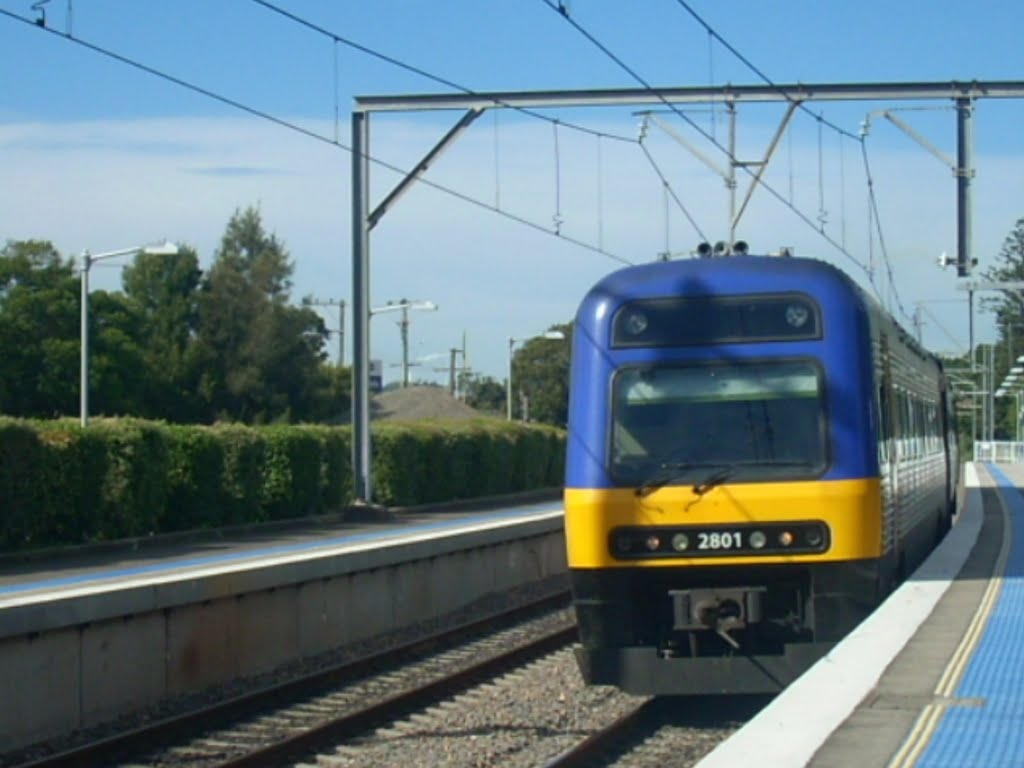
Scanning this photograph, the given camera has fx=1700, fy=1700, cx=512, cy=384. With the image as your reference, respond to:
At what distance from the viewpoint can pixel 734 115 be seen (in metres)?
25.7

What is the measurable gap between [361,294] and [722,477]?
22.3 meters

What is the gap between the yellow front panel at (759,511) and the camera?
1150cm

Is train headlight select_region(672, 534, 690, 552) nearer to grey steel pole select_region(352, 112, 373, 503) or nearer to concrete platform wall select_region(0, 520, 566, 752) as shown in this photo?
concrete platform wall select_region(0, 520, 566, 752)

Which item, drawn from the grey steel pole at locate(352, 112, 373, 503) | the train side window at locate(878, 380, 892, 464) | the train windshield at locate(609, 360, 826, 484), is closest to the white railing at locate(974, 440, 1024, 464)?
the grey steel pole at locate(352, 112, 373, 503)

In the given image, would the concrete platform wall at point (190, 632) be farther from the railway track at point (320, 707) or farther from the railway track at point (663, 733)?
the railway track at point (663, 733)

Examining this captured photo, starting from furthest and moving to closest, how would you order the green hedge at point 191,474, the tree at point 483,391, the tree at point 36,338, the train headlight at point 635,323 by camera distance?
the tree at point 483,391 < the tree at point 36,338 < the green hedge at point 191,474 < the train headlight at point 635,323

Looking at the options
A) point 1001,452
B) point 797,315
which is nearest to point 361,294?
point 797,315

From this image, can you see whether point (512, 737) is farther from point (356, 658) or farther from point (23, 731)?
point (356, 658)

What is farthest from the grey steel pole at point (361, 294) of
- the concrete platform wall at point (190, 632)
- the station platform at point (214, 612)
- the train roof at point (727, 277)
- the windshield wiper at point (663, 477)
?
the windshield wiper at point (663, 477)

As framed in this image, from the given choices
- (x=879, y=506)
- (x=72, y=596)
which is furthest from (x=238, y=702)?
(x=879, y=506)

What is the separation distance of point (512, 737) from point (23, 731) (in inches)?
135

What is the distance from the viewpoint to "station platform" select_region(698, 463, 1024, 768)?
7.06 meters

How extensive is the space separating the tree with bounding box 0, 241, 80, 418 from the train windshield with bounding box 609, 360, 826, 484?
49101mm

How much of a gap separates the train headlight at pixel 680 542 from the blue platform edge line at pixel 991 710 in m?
2.03
